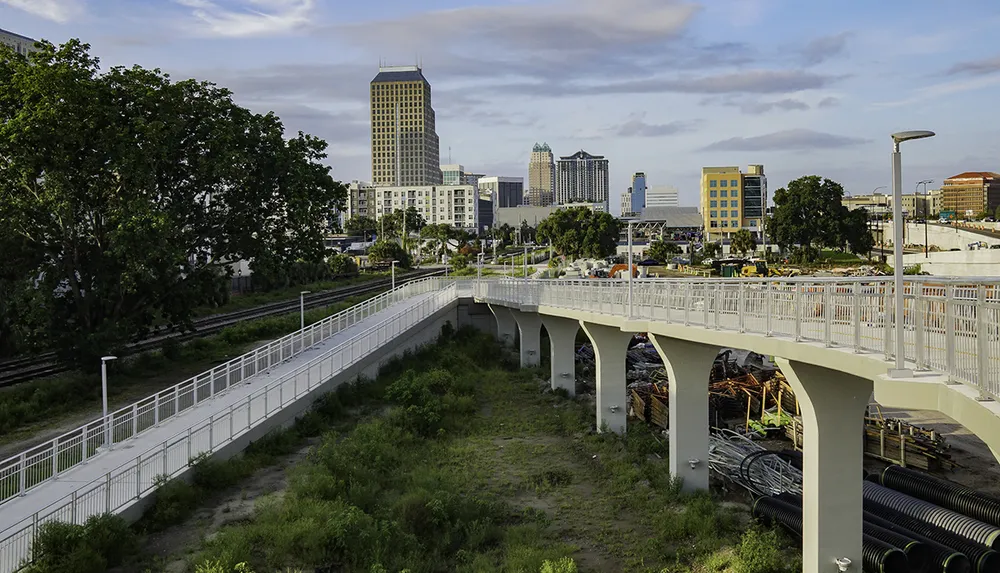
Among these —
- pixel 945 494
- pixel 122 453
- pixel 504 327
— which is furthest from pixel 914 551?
pixel 504 327

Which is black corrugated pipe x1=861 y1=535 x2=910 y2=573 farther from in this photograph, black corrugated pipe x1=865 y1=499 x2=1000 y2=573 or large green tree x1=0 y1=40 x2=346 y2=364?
large green tree x1=0 y1=40 x2=346 y2=364

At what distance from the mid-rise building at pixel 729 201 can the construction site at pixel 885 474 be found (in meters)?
125

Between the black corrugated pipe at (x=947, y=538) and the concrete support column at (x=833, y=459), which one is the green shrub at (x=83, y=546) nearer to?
the concrete support column at (x=833, y=459)

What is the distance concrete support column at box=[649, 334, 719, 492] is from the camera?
21000mm

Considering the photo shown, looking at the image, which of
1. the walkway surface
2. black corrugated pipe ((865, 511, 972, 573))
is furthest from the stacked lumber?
the walkway surface

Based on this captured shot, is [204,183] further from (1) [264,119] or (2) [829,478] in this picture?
(2) [829,478]

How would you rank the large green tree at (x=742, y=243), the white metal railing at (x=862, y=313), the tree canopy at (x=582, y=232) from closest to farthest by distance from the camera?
1. the white metal railing at (x=862, y=313)
2. the tree canopy at (x=582, y=232)
3. the large green tree at (x=742, y=243)

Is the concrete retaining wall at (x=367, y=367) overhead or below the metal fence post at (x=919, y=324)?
below

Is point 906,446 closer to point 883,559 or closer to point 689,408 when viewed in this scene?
point 689,408

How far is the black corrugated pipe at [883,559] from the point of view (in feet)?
49.6

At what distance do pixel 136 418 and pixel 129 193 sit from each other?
1258 cm

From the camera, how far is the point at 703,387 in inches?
834

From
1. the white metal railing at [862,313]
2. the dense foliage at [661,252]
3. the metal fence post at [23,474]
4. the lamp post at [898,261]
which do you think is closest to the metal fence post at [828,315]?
the white metal railing at [862,313]

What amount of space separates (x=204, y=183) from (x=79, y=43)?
6.71 meters
